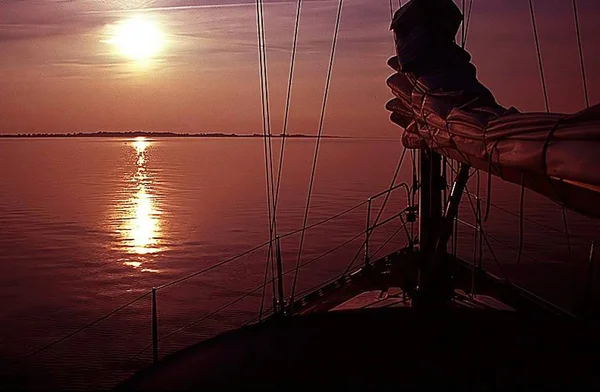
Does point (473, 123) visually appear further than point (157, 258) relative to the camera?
No

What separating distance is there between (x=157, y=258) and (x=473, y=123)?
16150 millimetres

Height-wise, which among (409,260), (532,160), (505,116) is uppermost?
(505,116)

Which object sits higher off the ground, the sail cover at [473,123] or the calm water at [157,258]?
the sail cover at [473,123]

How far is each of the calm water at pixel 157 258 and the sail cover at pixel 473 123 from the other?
5.55m

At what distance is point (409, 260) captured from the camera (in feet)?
29.9

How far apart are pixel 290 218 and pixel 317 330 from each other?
919 inches

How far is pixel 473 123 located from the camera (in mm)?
4496

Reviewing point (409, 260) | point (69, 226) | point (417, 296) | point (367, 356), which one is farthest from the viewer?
point (69, 226)

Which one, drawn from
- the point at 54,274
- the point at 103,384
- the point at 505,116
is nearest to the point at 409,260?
the point at 103,384

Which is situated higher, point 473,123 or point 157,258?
point 473,123

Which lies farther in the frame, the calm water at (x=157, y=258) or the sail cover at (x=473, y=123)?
the calm water at (x=157, y=258)

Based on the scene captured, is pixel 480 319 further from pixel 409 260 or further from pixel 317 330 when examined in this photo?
pixel 409 260

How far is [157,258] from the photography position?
64.6 ft

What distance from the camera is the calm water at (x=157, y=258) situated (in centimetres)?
1212
